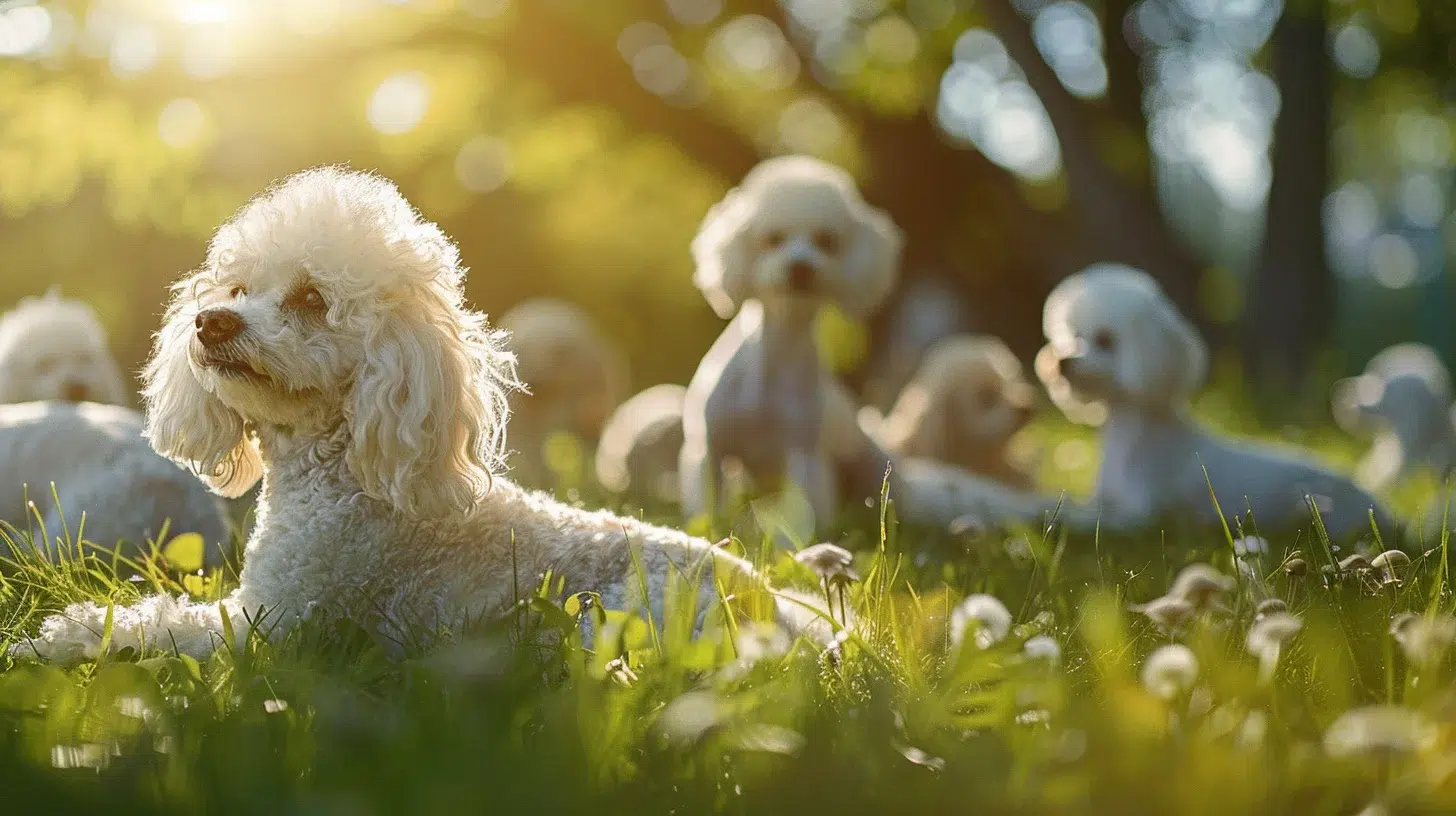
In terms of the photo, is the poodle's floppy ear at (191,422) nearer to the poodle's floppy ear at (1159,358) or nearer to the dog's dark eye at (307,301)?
the dog's dark eye at (307,301)

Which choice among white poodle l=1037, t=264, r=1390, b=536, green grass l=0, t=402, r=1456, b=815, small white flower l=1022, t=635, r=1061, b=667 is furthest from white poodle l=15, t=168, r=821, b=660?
white poodle l=1037, t=264, r=1390, b=536

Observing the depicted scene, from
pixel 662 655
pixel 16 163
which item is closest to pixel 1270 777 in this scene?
pixel 662 655

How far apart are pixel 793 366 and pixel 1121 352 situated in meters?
1.52

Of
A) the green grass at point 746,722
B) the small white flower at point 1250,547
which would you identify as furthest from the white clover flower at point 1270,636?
the small white flower at point 1250,547

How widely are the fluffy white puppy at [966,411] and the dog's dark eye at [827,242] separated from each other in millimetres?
1377

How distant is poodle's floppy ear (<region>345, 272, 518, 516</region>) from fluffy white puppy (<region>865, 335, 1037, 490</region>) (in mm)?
4118

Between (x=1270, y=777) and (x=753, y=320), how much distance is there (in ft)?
13.3

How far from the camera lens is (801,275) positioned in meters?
5.14

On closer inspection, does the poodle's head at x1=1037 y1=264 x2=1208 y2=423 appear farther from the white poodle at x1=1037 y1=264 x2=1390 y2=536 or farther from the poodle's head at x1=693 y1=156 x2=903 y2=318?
the poodle's head at x1=693 y1=156 x2=903 y2=318

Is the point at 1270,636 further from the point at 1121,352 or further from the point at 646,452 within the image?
the point at 646,452

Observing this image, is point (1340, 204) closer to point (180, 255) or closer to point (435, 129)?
point (435, 129)

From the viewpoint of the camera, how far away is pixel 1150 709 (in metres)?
1.63

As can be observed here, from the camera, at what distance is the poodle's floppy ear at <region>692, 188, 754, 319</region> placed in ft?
17.5

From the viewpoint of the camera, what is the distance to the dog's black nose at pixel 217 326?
243cm
